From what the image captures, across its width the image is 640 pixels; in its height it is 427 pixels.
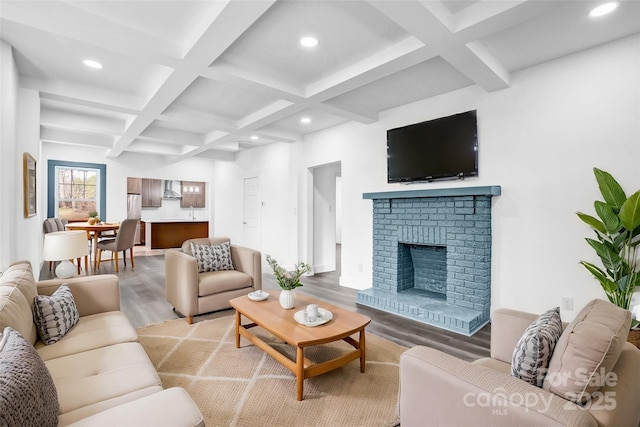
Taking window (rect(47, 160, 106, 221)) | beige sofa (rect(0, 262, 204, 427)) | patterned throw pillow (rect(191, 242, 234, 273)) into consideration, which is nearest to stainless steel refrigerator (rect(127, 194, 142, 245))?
window (rect(47, 160, 106, 221))

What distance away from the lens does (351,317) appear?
2.36 m

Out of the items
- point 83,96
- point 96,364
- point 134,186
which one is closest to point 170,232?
point 134,186

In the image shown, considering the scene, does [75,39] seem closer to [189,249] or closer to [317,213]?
[189,249]

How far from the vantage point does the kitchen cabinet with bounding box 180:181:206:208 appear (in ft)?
32.7

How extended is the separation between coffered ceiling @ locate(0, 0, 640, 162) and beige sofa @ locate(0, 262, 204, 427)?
6.09 ft

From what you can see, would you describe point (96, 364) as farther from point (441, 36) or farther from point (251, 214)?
point (251, 214)

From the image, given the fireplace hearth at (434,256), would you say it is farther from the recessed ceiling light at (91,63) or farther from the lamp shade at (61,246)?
the recessed ceiling light at (91,63)

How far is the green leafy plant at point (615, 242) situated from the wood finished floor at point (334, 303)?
107 centimetres

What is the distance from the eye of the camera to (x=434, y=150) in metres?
3.74

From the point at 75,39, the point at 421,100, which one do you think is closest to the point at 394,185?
the point at 421,100

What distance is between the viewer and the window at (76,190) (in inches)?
275

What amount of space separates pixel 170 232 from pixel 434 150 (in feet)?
24.1

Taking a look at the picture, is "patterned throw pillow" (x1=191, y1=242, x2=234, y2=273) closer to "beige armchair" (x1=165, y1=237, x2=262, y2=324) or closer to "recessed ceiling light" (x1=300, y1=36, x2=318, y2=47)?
"beige armchair" (x1=165, y1=237, x2=262, y2=324)

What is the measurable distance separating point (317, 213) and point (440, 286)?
2728 mm
